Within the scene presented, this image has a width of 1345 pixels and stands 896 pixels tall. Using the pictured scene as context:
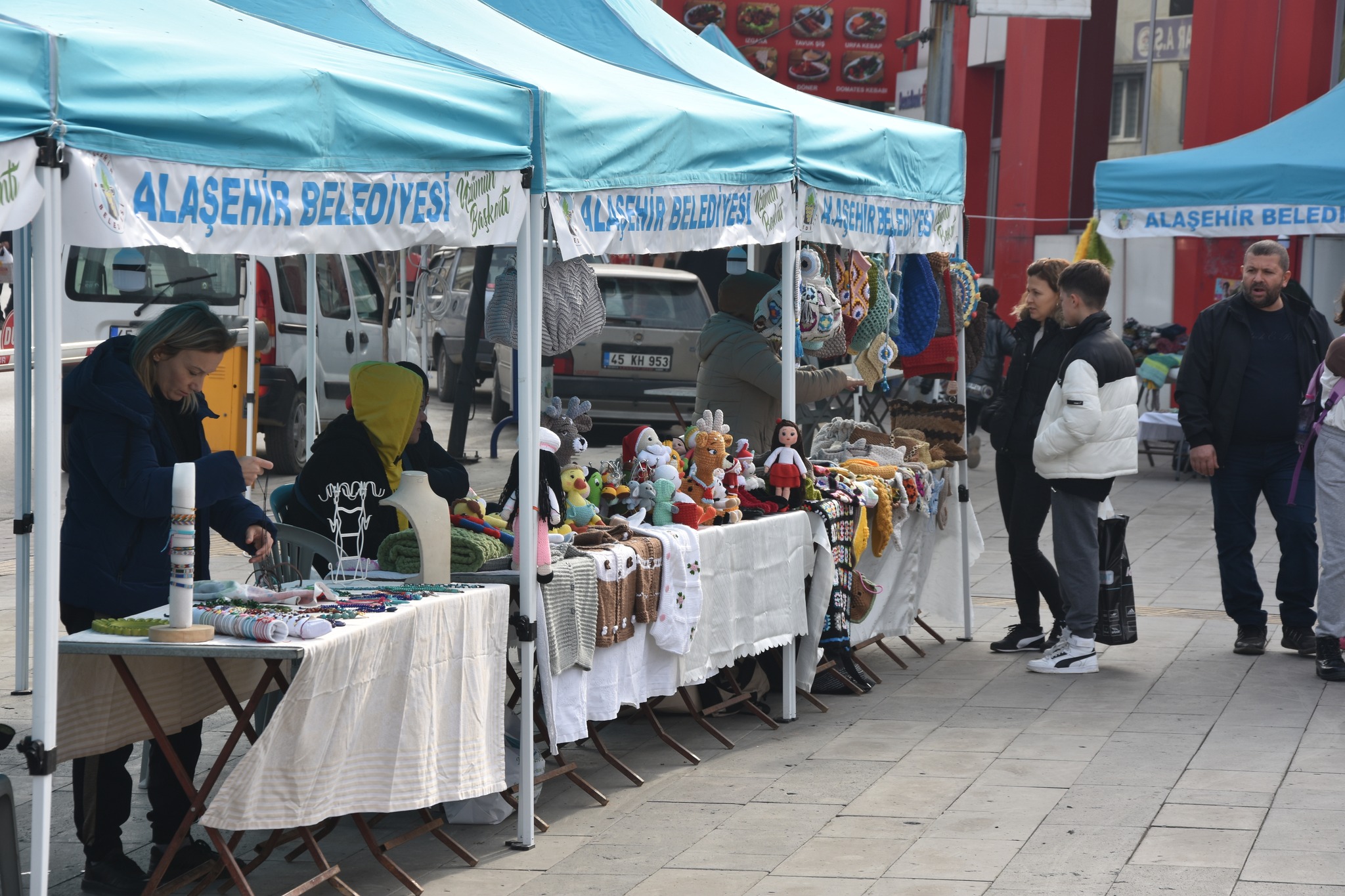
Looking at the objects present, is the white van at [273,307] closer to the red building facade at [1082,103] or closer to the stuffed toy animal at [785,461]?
the stuffed toy animal at [785,461]

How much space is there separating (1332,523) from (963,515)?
1785 mm

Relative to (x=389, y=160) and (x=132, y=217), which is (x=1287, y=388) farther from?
(x=132, y=217)

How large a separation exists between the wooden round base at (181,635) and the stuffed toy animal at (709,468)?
94.1 inches

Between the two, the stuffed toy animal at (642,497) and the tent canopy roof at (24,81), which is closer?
the tent canopy roof at (24,81)

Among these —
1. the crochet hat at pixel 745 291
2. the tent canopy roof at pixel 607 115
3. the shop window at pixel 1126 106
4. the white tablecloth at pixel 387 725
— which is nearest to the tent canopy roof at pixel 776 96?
the tent canopy roof at pixel 607 115

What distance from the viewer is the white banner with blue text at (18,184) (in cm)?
334

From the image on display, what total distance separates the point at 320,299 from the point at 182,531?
916 centimetres

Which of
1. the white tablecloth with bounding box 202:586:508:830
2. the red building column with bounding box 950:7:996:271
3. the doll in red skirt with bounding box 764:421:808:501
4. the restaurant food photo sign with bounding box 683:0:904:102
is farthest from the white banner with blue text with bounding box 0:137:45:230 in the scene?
the restaurant food photo sign with bounding box 683:0:904:102

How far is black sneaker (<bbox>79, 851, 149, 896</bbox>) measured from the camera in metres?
4.59

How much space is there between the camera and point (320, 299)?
518 inches

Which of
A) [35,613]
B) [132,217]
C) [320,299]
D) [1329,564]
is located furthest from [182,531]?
[320,299]

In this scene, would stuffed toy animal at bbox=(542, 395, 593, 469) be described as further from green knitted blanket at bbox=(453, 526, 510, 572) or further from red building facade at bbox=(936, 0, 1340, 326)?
red building facade at bbox=(936, 0, 1340, 326)

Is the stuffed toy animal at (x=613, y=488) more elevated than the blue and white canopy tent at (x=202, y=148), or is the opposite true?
the blue and white canopy tent at (x=202, y=148)

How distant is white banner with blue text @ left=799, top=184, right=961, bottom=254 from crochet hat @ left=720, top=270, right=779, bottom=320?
35 cm
